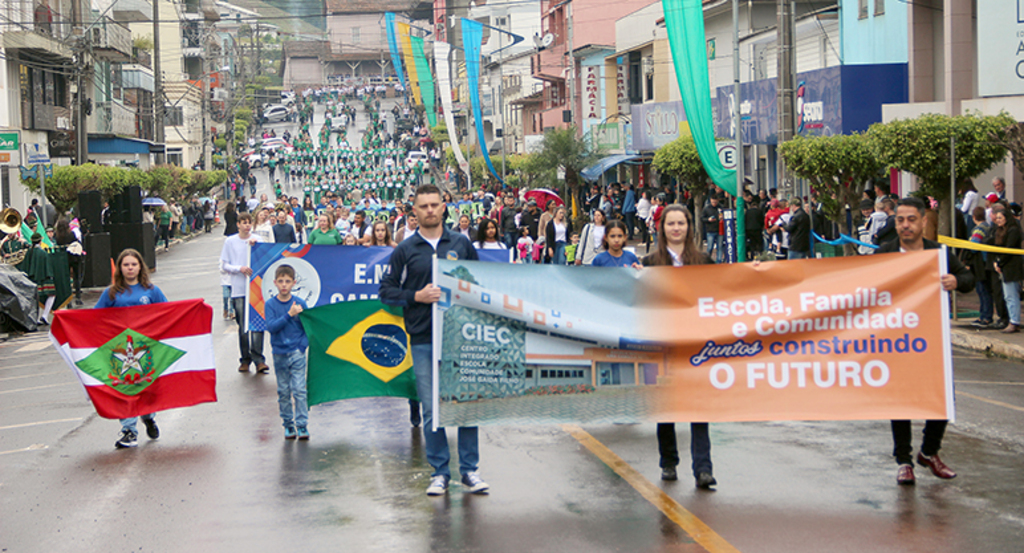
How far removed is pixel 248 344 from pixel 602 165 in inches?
1262

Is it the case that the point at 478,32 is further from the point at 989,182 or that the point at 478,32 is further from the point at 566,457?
the point at 566,457

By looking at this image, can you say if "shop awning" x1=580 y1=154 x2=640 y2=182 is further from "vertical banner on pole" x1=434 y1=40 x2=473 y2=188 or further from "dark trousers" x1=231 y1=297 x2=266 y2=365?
"dark trousers" x1=231 y1=297 x2=266 y2=365

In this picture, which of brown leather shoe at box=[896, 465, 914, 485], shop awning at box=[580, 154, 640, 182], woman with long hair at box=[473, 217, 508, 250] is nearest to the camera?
brown leather shoe at box=[896, 465, 914, 485]

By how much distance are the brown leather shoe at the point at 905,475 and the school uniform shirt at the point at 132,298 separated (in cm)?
576

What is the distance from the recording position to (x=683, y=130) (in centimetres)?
3509

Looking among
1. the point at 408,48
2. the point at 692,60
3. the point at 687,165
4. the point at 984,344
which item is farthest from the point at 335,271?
the point at 408,48

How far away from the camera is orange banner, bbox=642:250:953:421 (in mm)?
6730

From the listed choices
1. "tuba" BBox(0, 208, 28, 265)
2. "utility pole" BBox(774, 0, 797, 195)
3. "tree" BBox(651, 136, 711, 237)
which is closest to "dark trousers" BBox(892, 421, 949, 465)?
"utility pole" BBox(774, 0, 797, 195)

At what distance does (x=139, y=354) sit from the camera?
30.7ft

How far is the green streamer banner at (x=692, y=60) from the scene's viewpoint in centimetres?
1986

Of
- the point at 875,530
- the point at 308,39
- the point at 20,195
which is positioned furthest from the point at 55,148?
the point at 308,39

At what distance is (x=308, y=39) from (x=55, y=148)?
137m

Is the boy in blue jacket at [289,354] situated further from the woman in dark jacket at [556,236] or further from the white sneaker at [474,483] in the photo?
the woman in dark jacket at [556,236]

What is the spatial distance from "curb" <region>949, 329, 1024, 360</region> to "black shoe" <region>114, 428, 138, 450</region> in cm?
832
